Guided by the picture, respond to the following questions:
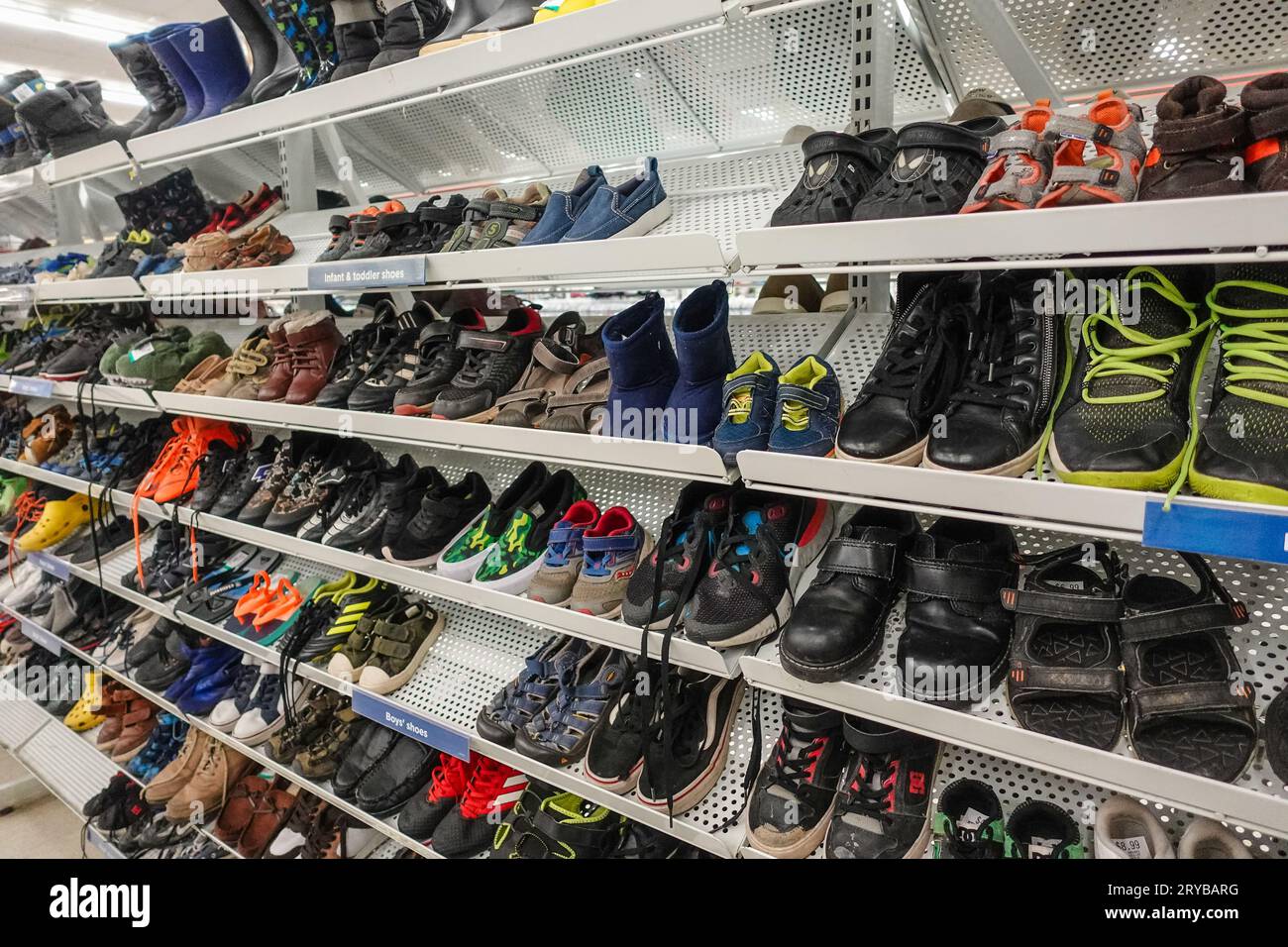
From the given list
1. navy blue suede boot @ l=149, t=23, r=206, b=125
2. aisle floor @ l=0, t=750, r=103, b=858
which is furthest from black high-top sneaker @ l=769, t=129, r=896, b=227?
aisle floor @ l=0, t=750, r=103, b=858

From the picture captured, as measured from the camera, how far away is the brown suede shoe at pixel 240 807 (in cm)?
221

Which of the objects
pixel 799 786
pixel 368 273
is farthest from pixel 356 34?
pixel 799 786

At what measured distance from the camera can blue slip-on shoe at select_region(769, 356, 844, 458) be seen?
1080 mm

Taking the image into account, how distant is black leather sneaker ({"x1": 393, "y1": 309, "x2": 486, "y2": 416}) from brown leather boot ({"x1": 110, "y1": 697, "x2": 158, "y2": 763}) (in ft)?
6.45

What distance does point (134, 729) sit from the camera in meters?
2.59

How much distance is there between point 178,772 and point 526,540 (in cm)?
168

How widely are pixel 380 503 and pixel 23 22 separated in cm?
650

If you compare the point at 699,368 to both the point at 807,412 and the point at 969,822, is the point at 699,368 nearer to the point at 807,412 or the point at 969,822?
the point at 807,412

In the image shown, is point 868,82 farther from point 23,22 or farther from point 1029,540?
point 23,22

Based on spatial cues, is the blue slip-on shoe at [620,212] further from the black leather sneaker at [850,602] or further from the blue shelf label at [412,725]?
the blue shelf label at [412,725]

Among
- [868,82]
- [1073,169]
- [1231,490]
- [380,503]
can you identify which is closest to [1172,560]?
[1231,490]

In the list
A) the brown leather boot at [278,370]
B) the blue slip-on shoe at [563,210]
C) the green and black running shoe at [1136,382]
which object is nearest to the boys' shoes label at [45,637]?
the brown leather boot at [278,370]

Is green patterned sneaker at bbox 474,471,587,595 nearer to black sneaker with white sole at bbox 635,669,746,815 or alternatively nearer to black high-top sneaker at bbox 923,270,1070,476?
black sneaker with white sole at bbox 635,669,746,815

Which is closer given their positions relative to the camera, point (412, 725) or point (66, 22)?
point (412, 725)
